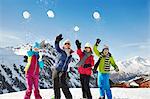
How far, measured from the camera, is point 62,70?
6938 mm

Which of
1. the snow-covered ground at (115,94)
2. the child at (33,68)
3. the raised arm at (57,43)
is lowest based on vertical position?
the snow-covered ground at (115,94)

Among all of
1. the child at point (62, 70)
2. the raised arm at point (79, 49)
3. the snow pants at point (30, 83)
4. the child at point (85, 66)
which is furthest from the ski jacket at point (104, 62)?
the snow pants at point (30, 83)

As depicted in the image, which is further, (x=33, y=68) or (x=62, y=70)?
(x=33, y=68)

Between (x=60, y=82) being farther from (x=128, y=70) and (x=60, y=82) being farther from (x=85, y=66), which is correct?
(x=128, y=70)

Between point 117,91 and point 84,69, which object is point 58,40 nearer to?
point 84,69

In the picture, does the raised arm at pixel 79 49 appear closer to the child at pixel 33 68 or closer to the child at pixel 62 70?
the child at pixel 62 70

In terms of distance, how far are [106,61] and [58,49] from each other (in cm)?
114

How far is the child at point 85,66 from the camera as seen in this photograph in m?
7.49

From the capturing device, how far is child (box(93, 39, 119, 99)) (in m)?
7.52

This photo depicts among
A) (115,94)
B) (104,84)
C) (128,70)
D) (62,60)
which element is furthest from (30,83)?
(128,70)

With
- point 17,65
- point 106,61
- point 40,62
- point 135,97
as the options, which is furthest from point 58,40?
point 17,65

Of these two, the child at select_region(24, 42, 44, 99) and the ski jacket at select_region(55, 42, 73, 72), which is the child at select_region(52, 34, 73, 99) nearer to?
the ski jacket at select_region(55, 42, 73, 72)

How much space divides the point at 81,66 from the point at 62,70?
0.68m

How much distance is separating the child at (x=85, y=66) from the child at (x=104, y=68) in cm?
15
